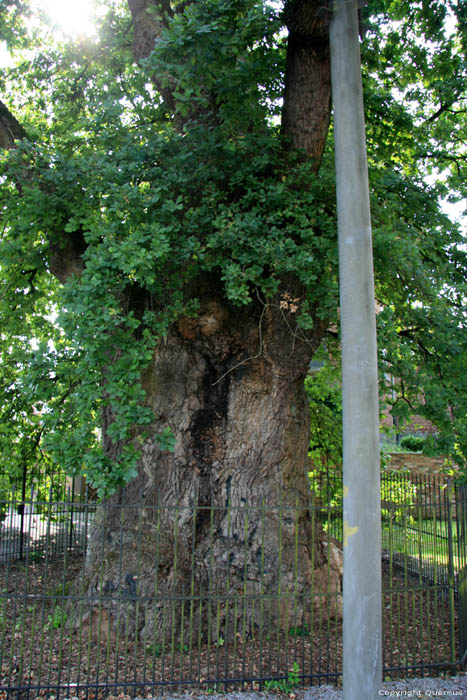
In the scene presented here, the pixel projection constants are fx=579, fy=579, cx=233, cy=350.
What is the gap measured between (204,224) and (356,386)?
312cm

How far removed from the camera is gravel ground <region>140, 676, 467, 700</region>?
5.39m

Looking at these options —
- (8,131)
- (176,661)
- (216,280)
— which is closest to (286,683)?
(176,661)

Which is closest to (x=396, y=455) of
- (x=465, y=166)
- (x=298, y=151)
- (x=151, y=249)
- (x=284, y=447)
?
(x=465, y=166)

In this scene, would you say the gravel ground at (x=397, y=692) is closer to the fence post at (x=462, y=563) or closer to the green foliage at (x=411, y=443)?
the fence post at (x=462, y=563)

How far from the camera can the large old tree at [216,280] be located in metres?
5.72

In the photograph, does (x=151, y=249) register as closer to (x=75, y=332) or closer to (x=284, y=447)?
(x=75, y=332)

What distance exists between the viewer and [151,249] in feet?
18.6

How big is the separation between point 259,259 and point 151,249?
3.80ft

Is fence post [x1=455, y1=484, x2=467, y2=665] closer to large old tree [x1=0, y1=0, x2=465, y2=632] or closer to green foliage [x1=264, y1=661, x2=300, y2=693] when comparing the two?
large old tree [x1=0, y1=0, x2=465, y2=632]

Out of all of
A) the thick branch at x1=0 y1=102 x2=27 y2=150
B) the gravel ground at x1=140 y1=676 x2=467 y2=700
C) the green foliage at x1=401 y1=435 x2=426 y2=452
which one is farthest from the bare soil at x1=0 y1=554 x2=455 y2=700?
the green foliage at x1=401 y1=435 x2=426 y2=452

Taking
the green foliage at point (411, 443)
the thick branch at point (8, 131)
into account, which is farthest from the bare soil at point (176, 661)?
the green foliage at point (411, 443)

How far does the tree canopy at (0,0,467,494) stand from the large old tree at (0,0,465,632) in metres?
0.03

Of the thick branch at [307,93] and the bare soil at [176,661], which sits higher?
the thick branch at [307,93]

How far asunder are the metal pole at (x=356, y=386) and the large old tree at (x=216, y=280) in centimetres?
145
